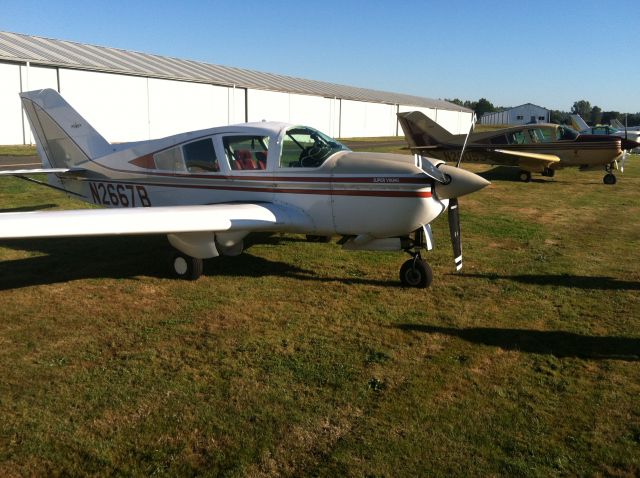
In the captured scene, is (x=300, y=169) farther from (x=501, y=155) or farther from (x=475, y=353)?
(x=501, y=155)

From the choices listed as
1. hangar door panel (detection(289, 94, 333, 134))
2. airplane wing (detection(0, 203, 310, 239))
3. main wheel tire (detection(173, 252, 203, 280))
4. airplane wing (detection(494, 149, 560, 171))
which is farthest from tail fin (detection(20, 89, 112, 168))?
hangar door panel (detection(289, 94, 333, 134))

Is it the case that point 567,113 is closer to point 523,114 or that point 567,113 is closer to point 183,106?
point 523,114

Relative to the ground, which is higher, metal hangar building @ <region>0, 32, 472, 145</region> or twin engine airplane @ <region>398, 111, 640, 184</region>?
metal hangar building @ <region>0, 32, 472, 145</region>

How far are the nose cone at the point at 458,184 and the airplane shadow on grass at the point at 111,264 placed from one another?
142 centimetres

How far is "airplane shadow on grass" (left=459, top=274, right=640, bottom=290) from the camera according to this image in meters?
6.88

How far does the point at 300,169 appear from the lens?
7.00 meters

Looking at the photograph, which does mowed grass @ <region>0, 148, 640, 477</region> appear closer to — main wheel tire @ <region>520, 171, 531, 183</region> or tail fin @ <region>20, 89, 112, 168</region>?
tail fin @ <region>20, 89, 112, 168</region>

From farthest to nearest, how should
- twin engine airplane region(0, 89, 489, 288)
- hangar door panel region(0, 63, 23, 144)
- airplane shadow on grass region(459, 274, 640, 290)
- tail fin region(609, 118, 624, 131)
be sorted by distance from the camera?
tail fin region(609, 118, 624, 131)
hangar door panel region(0, 63, 23, 144)
airplane shadow on grass region(459, 274, 640, 290)
twin engine airplane region(0, 89, 489, 288)

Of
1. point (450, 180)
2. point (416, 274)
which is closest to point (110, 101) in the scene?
point (416, 274)

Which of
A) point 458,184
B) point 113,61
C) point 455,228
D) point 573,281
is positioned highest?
point 113,61

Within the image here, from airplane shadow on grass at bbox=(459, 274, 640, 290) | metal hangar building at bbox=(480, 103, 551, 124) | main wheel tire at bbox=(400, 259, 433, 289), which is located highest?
metal hangar building at bbox=(480, 103, 551, 124)

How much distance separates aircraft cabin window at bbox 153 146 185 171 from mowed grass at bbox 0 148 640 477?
4.80 ft

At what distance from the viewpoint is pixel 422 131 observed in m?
22.1

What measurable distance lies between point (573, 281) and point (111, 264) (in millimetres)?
6713
